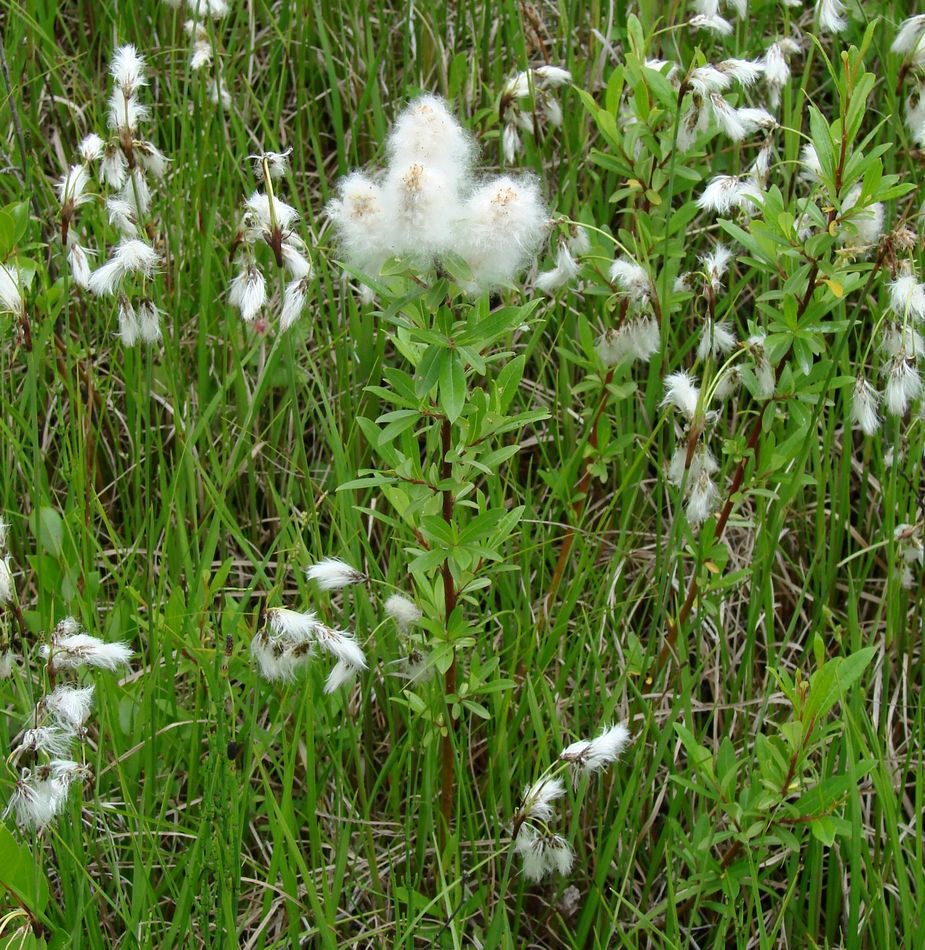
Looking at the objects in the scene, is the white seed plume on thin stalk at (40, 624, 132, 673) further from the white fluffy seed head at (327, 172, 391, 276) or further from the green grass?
the white fluffy seed head at (327, 172, 391, 276)

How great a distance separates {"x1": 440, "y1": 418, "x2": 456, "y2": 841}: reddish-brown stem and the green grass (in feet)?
0.13

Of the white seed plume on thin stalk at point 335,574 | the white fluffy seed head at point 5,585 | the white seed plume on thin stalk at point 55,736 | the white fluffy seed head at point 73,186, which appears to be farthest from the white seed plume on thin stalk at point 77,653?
the white fluffy seed head at point 73,186

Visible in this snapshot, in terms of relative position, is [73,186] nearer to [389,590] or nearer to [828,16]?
[389,590]

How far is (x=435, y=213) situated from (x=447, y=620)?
771 millimetres

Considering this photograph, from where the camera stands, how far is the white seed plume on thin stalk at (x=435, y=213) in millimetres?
1604

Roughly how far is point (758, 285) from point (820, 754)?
137cm

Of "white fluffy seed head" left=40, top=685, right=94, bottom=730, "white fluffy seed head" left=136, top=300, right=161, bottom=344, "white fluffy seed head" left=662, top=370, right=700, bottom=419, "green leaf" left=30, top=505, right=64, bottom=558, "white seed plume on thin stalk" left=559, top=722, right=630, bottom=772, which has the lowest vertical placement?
"white seed plume on thin stalk" left=559, top=722, right=630, bottom=772

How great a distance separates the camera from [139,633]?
94.4 inches

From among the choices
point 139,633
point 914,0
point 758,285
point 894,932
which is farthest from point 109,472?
point 914,0

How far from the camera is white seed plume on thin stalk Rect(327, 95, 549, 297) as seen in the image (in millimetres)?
1604

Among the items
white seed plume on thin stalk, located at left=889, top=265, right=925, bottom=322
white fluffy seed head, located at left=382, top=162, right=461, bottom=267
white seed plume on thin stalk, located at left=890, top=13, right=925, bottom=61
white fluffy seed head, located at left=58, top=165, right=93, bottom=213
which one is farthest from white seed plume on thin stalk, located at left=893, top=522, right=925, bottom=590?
white fluffy seed head, located at left=58, top=165, right=93, bottom=213

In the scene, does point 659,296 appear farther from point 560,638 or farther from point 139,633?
point 139,633

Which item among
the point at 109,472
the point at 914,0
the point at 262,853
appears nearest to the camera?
the point at 262,853

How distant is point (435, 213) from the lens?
5.24ft
